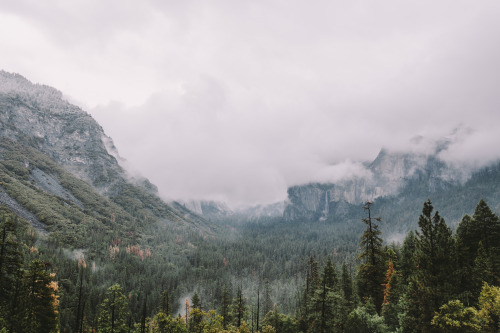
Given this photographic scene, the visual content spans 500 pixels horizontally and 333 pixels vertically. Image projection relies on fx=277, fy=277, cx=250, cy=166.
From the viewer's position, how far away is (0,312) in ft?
97.5

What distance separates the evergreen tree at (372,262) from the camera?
3482 centimetres

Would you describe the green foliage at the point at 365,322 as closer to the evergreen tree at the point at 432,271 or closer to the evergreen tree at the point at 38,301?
the evergreen tree at the point at 432,271

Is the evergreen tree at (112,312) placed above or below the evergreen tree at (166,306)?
above

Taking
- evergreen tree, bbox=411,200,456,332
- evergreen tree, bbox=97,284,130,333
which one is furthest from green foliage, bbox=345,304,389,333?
evergreen tree, bbox=97,284,130,333

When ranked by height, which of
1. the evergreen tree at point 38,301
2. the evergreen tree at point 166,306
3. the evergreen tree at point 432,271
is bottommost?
the evergreen tree at point 166,306

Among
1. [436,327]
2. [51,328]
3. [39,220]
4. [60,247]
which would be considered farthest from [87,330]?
[39,220]

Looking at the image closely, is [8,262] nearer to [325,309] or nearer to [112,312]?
[112,312]

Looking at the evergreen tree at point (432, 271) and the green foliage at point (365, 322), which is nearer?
the evergreen tree at point (432, 271)

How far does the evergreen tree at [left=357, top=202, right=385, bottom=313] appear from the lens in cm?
3482

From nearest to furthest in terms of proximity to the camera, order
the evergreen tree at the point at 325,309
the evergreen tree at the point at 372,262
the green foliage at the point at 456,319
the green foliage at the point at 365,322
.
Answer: the green foliage at the point at 456,319, the green foliage at the point at 365,322, the evergreen tree at the point at 325,309, the evergreen tree at the point at 372,262

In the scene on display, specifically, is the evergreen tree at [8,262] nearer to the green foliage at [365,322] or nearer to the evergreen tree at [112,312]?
the evergreen tree at [112,312]

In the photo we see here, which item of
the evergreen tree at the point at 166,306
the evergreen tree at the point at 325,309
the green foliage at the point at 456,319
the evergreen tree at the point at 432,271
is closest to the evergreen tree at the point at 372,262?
the evergreen tree at the point at 325,309

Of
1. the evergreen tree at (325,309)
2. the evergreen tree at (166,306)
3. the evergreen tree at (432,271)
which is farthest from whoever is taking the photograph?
the evergreen tree at (166,306)

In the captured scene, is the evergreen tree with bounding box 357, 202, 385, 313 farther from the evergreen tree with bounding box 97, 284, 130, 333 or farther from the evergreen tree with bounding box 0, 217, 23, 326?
the evergreen tree with bounding box 0, 217, 23, 326
